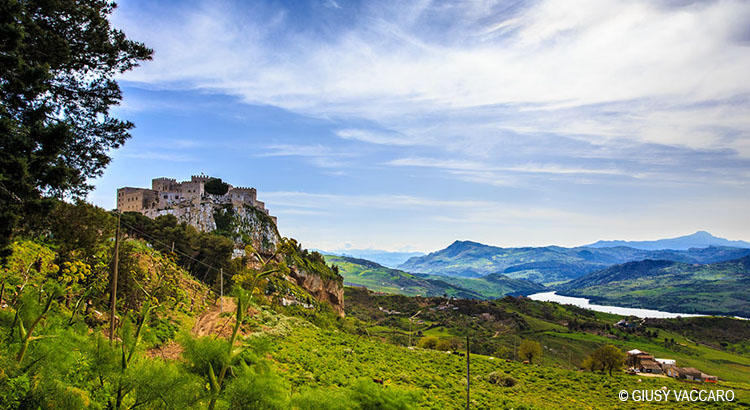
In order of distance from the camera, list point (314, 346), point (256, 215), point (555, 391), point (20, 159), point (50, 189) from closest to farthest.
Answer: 1. point (20, 159)
2. point (50, 189)
3. point (314, 346)
4. point (555, 391)
5. point (256, 215)

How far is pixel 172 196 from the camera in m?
84.8

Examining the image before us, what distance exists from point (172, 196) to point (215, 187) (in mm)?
8928

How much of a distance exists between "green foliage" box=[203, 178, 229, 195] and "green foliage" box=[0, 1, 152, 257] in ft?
251

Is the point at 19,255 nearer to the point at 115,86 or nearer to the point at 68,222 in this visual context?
the point at 68,222

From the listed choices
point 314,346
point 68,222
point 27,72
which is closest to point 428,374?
point 314,346

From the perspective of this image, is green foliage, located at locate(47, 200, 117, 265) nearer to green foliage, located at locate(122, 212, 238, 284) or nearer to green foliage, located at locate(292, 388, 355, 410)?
green foliage, located at locate(292, 388, 355, 410)

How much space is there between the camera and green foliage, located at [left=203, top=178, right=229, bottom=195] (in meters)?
89.1

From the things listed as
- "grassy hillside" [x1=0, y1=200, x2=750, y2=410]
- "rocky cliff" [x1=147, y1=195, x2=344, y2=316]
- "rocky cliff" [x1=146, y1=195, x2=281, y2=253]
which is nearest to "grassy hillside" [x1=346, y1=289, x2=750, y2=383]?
"rocky cliff" [x1=147, y1=195, x2=344, y2=316]

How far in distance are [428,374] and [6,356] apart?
34.5 m

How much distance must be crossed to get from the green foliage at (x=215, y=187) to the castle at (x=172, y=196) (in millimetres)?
681

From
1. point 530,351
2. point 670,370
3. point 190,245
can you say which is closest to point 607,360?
point 530,351

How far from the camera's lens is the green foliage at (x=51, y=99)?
12391 millimetres

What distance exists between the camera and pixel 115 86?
16562mm

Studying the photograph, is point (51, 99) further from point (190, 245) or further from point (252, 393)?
point (190, 245)
